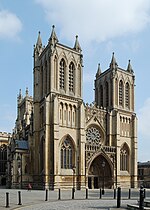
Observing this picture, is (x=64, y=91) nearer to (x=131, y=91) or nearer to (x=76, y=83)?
(x=76, y=83)

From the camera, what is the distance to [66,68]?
64.6m

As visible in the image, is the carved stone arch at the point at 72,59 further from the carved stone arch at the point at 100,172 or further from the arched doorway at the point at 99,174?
the arched doorway at the point at 99,174

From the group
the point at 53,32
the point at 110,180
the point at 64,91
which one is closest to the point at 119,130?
the point at 110,180

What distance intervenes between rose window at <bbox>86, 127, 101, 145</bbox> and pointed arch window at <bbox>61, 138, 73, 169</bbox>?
6.69 m

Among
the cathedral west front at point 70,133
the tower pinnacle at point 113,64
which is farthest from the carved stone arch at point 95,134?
the tower pinnacle at point 113,64

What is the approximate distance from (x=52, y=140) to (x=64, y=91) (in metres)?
10.00

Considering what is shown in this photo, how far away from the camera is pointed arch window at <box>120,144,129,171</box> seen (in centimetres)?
7088

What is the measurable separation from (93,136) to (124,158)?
875 centimetres

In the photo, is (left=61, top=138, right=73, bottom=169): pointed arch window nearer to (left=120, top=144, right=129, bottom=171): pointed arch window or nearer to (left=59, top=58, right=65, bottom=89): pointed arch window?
(left=59, top=58, right=65, bottom=89): pointed arch window

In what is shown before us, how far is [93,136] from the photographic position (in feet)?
226

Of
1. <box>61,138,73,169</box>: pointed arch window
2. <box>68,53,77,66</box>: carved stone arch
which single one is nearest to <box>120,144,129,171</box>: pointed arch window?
<box>61,138,73,169</box>: pointed arch window

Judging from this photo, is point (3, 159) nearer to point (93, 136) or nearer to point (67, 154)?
point (93, 136)

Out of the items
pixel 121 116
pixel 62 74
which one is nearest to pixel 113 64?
pixel 121 116

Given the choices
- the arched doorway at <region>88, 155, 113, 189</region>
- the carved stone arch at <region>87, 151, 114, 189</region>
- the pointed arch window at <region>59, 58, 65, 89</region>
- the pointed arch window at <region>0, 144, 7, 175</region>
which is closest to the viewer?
the pointed arch window at <region>59, 58, 65, 89</region>
